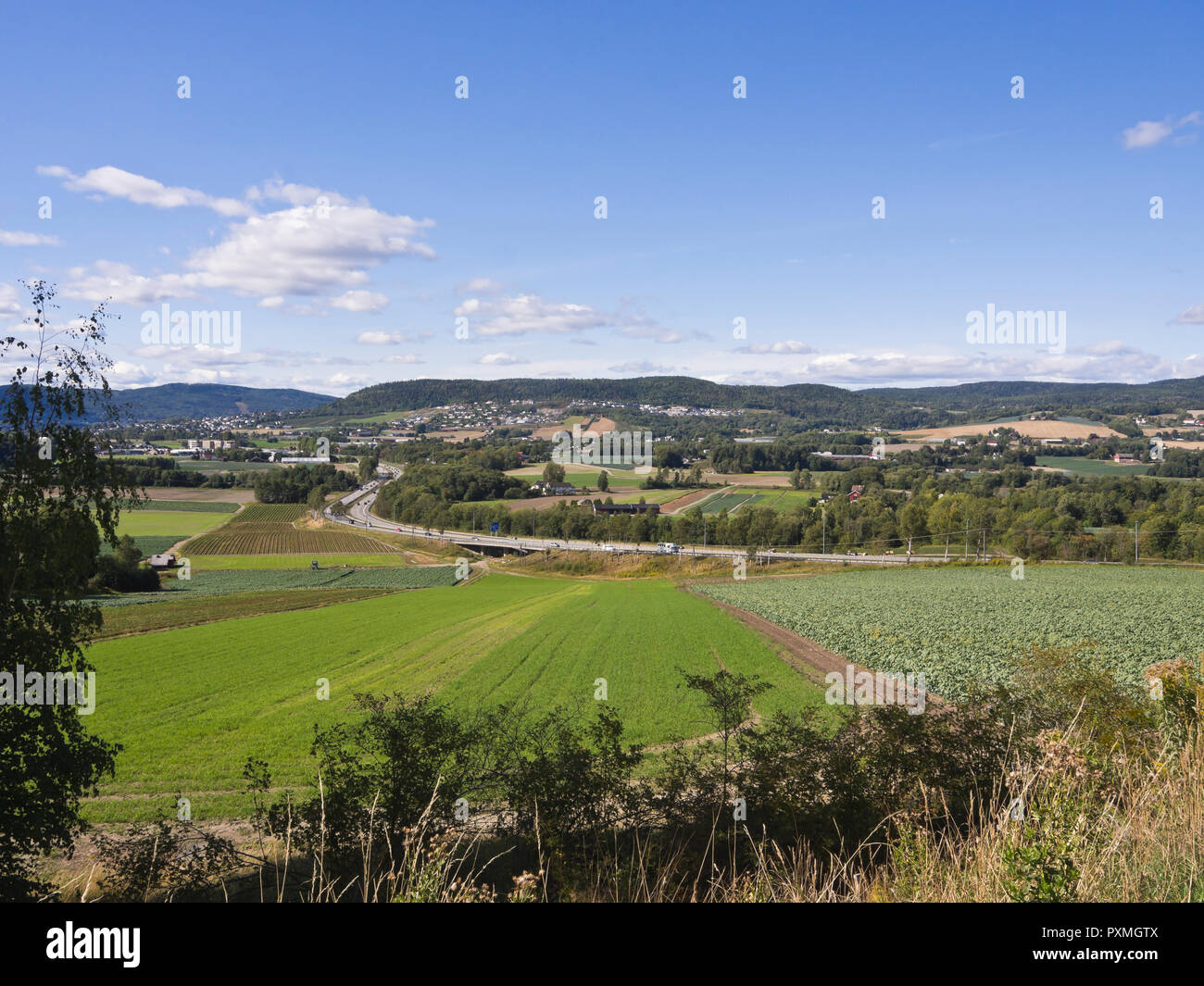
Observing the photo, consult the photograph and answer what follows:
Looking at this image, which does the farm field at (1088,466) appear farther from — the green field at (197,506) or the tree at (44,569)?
the green field at (197,506)

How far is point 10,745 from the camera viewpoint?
29.7ft

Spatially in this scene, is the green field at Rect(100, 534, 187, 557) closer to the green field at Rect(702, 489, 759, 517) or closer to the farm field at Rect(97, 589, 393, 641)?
the farm field at Rect(97, 589, 393, 641)

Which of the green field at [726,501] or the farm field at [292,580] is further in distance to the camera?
the green field at [726,501]

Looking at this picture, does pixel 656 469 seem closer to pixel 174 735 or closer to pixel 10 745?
pixel 174 735

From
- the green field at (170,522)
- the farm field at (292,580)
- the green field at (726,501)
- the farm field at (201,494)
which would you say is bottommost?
the farm field at (292,580)

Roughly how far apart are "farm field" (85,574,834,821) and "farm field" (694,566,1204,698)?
4.70 m

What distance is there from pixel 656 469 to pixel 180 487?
8901 centimetres

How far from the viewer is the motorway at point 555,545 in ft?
260

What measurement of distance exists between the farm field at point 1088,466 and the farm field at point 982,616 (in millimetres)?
72174

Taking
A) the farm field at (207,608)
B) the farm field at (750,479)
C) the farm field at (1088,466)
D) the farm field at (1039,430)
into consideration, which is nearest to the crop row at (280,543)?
the farm field at (207,608)
